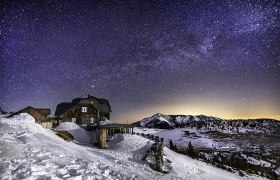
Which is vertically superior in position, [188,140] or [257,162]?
[188,140]

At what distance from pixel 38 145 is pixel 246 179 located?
24.8m

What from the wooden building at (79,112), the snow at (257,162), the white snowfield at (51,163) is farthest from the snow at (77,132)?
the snow at (257,162)

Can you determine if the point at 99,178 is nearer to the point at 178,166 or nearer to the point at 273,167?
the point at 178,166

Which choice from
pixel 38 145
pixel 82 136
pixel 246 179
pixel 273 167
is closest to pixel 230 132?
pixel 273 167

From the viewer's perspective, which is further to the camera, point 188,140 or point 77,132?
point 188,140

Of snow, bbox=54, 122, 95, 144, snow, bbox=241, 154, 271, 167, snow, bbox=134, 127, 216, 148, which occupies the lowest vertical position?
snow, bbox=241, 154, 271, 167

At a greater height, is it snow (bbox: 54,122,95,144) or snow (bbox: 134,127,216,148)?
snow (bbox: 54,122,95,144)

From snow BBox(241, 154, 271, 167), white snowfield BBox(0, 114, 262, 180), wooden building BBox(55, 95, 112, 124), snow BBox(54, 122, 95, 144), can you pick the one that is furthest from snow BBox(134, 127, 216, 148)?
white snowfield BBox(0, 114, 262, 180)

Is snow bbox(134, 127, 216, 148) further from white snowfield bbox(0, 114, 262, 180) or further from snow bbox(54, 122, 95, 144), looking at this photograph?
white snowfield bbox(0, 114, 262, 180)

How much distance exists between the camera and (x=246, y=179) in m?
31.7

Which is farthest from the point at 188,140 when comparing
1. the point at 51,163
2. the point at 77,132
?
the point at 51,163

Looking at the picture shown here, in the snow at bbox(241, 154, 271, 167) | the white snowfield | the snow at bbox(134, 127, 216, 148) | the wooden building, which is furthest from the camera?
the wooden building

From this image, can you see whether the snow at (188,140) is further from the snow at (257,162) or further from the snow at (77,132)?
the snow at (77,132)

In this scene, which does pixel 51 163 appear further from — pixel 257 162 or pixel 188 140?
pixel 188 140
